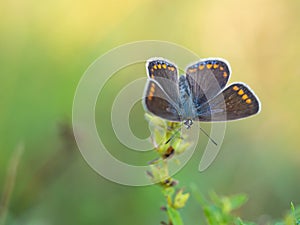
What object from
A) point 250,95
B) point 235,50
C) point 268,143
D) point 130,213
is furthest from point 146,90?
point 235,50

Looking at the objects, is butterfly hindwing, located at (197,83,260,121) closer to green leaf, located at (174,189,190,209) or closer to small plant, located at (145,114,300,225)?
small plant, located at (145,114,300,225)

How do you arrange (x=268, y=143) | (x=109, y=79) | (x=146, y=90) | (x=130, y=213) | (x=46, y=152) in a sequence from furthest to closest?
1. (x=109, y=79)
2. (x=268, y=143)
3. (x=46, y=152)
4. (x=130, y=213)
5. (x=146, y=90)

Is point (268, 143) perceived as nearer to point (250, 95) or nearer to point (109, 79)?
point (109, 79)

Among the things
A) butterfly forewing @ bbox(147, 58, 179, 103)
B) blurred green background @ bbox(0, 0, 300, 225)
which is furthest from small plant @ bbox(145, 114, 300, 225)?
blurred green background @ bbox(0, 0, 300, 225)

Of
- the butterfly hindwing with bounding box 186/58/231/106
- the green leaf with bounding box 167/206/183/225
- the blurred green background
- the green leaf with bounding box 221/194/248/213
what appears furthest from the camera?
the blurred green background

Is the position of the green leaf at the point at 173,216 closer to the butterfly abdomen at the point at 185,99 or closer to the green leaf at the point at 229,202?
the green leaf at the point at 229,202

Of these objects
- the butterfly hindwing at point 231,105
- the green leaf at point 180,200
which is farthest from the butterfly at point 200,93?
the green leaf at point 180,200
